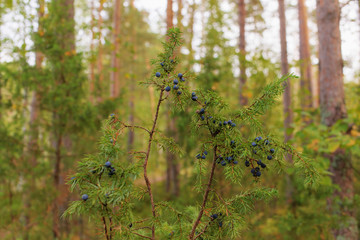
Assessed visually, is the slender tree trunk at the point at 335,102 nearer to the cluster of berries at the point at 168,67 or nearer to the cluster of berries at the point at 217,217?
the cluster of berries at the point at 217,217

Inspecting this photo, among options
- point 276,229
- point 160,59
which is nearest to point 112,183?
point 160,59

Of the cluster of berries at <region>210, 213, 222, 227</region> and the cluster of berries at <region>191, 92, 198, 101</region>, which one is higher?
the cluster of berries at <region>191, 92, 198, 101</region>

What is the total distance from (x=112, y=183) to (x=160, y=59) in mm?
790

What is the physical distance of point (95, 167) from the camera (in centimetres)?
136

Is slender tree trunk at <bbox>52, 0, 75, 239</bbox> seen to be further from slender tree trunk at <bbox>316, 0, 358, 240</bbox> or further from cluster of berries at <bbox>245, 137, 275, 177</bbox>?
slender tree trunk at <bbox>316, 0, 358, 240</bbox>

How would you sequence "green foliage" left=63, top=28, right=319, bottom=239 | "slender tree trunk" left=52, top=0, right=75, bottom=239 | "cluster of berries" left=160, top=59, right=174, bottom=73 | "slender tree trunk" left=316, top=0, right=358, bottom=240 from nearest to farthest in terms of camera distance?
"green foliage" left=63, top=28, right=319, bottom=239, "cluster of berries" left=160, top=59, right=174, bottom=73, "slender tree trunk" left=316, top=0, right=358, bottom=240, "slender tree trunk" left=52, top=0, right=75, bottom=239

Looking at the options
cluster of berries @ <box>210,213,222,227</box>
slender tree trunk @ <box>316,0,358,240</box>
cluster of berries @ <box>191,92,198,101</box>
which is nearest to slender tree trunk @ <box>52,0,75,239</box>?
cluster of berries @ <box>191,92,198,101</box>

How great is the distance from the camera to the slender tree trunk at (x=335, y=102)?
4.31 metres

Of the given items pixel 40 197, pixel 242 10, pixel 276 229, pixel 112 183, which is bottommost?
pixel 276 229

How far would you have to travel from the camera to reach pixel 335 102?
449cm

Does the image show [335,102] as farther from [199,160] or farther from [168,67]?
[168,67]

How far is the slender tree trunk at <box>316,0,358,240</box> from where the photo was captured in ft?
14.1

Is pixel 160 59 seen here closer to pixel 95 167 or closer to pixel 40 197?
pixel 95 167

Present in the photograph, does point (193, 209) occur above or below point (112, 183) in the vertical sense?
below
